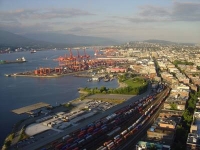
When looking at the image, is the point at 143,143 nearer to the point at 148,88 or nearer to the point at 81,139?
the point at 81,139

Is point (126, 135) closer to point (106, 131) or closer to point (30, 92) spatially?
point (106, 131)

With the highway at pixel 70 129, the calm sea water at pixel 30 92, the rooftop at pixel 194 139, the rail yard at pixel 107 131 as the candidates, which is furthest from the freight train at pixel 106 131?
the calm sea water at pixel 30 92

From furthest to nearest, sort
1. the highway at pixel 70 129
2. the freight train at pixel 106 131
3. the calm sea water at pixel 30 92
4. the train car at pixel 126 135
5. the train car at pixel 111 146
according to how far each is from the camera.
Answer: the calm sea water at pixel 30 92 → the train car at pixel 126 135 → the highway at pixel 70 129 → the freight train at pixel 106 131 → the train car at pixel 111 146

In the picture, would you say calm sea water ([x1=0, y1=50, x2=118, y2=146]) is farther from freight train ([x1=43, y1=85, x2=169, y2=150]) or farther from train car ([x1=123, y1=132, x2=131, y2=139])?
train car ([x1=123, y1=132, x2=131, y2=139])

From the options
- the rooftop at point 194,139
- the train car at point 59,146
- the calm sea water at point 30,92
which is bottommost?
the calm sea water at point 30,92

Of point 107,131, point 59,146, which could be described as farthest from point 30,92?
point 59,146

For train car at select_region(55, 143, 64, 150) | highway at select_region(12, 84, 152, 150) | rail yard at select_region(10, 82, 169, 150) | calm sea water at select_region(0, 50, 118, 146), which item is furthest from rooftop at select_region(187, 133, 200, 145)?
calm sea water at select_region(0, 50, 118, 146)

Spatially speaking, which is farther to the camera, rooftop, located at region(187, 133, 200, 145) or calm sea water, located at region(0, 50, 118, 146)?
calm sea water, located at region(0, 50, 118, 146)

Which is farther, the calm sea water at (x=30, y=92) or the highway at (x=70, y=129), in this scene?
the calm sea water at (x=30, y=92)

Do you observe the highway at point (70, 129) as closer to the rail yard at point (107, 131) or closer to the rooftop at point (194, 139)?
the rail yard at point (107, 131)

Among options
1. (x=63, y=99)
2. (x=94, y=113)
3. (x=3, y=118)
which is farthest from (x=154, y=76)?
(x=3, y=118)

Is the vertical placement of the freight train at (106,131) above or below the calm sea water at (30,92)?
above
